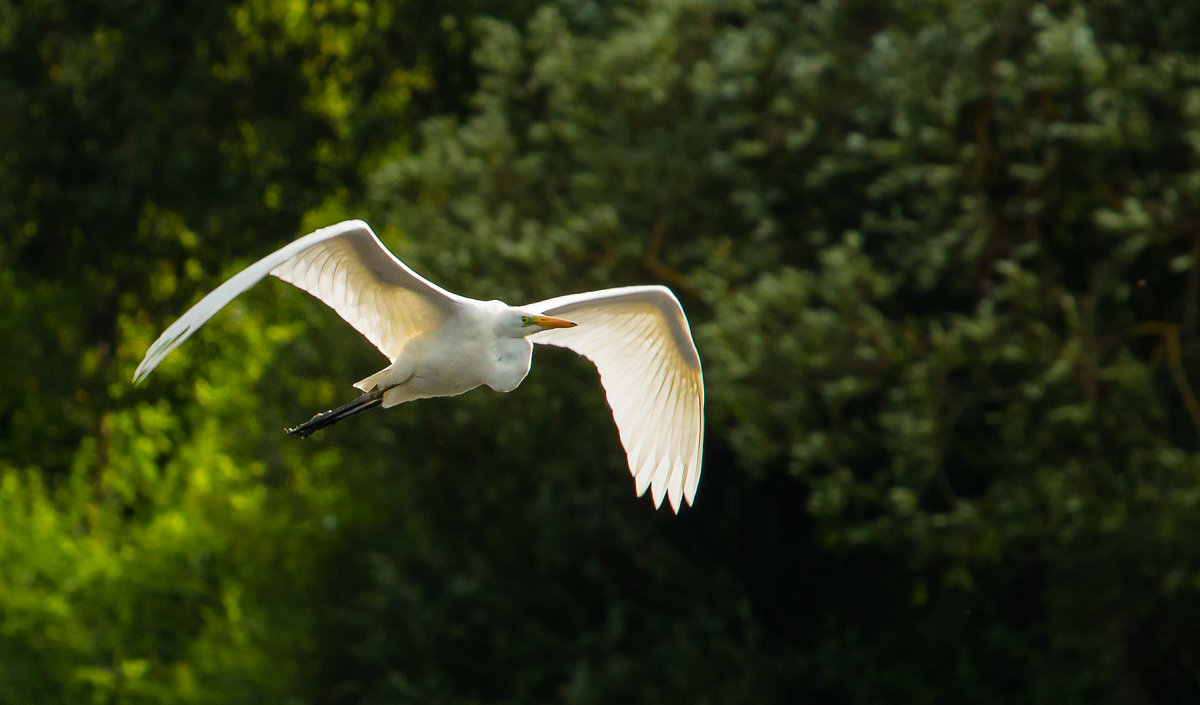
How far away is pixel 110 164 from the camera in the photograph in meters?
15.3

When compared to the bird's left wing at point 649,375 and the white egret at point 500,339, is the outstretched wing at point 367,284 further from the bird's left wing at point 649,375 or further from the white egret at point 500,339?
the bird's left wing at point 649,375

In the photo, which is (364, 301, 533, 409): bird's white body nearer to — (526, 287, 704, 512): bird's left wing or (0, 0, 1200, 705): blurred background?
(526, 287, 704, 512): bird's left wing

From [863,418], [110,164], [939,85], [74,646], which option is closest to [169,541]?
[74,646]

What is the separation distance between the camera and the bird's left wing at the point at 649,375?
682 cm

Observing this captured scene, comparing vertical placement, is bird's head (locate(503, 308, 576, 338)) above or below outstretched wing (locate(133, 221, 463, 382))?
below

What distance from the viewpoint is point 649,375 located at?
23.5 feet

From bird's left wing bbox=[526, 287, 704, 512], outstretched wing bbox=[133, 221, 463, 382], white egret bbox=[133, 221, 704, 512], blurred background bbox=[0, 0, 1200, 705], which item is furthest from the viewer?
blurred background bbox=[0, 0, 1200, 705]

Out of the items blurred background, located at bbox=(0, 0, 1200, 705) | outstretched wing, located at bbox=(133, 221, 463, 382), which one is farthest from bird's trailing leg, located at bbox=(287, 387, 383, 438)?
blurred background, located at bbox=(0, 0, 1200, 705)

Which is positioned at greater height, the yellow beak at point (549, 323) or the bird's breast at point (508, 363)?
the yellow beak at point (549, 323)

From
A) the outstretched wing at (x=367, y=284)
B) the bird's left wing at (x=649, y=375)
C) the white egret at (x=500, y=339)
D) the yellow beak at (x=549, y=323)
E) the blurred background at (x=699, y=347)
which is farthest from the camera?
the blurred background at (x=699, y=347)

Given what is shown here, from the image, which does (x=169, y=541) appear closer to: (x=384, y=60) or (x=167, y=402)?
(x=167, y=402)

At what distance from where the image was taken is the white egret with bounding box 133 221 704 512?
19.8 ft

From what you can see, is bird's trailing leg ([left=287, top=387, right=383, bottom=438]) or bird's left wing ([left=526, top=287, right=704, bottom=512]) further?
bird's left wing ([left=526, top=287, right=704, bottom=512])

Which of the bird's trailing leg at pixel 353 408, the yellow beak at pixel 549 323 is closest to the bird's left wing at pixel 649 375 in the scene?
the yellow beak at pixel 549 323
